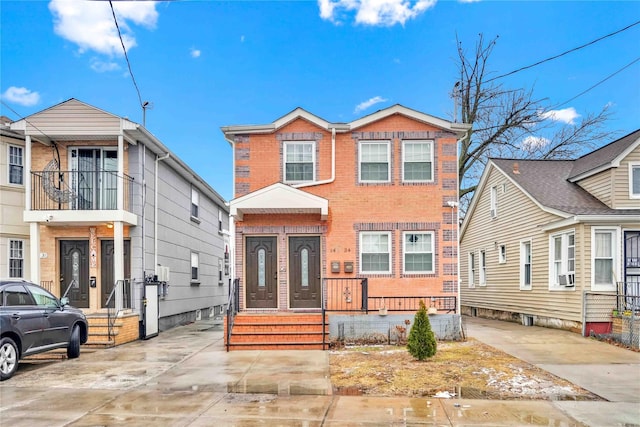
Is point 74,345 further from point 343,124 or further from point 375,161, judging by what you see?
point 375,161

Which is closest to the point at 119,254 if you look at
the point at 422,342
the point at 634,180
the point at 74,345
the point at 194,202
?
the point at 74,345

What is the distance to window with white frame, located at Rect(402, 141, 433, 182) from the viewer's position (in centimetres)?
1326

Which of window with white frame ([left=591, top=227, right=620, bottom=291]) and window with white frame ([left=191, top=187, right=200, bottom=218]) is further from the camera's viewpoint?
window with white frame ([left=191, top=187, right=200, bottom=218])

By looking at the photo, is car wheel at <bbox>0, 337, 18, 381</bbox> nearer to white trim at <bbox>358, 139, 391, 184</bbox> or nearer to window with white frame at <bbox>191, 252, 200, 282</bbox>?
white trim at <bbox>358, 139, 391, 184</bbox>

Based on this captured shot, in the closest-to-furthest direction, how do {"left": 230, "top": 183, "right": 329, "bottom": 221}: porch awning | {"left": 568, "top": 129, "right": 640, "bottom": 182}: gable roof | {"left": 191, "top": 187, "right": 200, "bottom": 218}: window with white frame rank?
{"left": 230, "top": 183, "right": 329, "bottom": 221}: porch awning
{"left": 568, "top": 129, "right": 640, "bottom": 182}: gable roof
{"left": 191, "top": 187, "right": 200, "bottom": 218}: window with white frame

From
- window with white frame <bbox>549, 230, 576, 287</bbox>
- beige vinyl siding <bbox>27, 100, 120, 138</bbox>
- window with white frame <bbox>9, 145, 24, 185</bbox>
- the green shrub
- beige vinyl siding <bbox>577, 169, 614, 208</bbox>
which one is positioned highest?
beige vinyl siding <bbox>27, 100, 120, 138</bbox>

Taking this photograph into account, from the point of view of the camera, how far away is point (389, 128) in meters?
13.3

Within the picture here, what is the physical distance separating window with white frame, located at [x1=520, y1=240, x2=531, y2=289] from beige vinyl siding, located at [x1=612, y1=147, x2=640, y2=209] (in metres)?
3.14

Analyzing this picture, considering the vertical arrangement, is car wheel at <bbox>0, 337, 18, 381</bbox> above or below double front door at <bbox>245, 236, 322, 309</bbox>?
below

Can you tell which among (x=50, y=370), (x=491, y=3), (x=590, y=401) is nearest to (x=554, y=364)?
(x=590, y=401)

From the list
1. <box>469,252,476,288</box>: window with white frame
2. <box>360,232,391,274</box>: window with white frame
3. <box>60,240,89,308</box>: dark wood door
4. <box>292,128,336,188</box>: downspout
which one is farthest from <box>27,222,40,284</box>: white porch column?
<box>469,252,476,288</box>: window with white frame

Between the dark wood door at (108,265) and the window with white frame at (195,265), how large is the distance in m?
4.88

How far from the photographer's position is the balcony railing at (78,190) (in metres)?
13.0

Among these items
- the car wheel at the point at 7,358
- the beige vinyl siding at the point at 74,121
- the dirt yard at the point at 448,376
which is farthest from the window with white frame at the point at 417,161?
the car wheel at the point at 7,358
